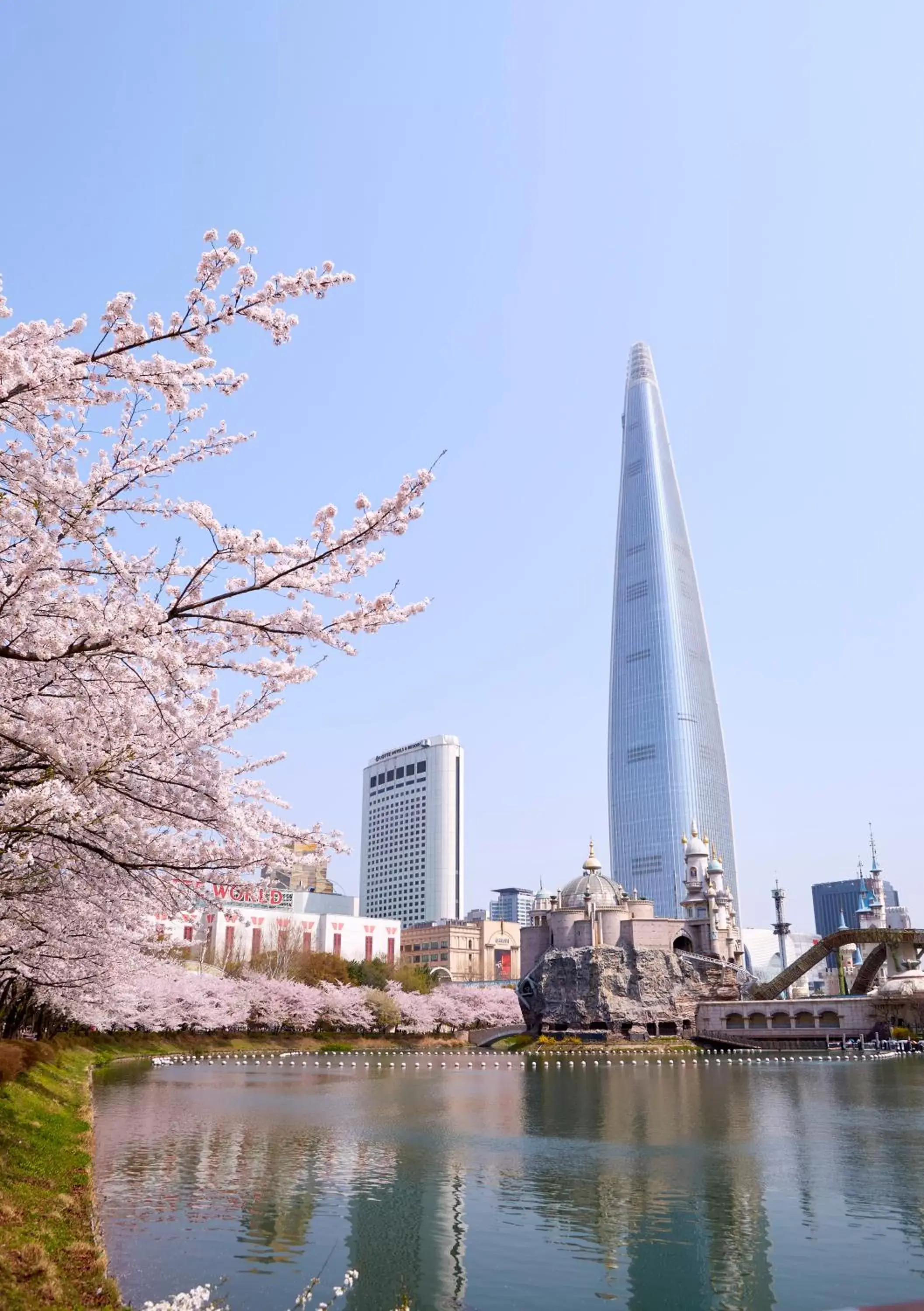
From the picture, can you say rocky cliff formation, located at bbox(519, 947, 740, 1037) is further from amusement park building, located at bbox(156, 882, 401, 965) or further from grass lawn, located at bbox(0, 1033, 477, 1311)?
grass lawn, located at bbox(0, 1033, 477, 1311)

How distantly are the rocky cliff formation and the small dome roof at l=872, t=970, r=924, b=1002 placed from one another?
795 inches

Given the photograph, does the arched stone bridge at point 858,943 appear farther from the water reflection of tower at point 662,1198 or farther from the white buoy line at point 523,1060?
the water reflection of tower at point 662,1198

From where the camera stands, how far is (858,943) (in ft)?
321

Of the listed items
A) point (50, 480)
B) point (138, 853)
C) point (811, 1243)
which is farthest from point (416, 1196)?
point (50, 480)

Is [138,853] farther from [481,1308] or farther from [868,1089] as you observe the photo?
[868,1089]

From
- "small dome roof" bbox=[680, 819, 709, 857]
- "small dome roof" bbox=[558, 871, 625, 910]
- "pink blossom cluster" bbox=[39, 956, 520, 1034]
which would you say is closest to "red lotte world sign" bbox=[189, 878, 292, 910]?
"pink blossom cluster" bbox=[39, 956, 520, 1034]

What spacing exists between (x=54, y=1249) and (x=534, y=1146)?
17.5 m

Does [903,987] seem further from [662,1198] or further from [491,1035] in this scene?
[662,1198]

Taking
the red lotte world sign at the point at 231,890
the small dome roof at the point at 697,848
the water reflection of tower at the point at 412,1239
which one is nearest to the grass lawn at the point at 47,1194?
the water reflection of tower at the point at 412,1239

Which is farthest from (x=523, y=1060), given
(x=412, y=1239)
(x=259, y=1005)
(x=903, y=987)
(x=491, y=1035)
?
(x=412, y=1239)

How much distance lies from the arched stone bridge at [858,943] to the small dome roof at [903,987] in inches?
138

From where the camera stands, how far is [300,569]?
35.0 feet

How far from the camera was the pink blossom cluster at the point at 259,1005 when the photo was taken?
179ft

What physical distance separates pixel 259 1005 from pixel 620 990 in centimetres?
3998
